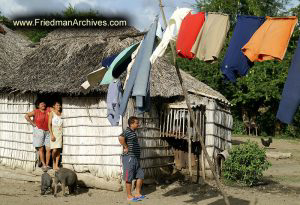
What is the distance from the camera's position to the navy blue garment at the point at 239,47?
6.49 meters

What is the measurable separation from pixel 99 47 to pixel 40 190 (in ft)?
12.6

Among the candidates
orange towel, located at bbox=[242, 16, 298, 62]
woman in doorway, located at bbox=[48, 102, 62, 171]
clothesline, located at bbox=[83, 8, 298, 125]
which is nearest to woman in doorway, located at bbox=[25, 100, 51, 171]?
woman in doorway, located at bbox=[48, 102, 62, 171]

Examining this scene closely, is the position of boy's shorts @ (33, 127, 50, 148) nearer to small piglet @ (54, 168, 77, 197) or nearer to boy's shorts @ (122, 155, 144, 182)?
small piglet @ (54, 168, 77, 197)

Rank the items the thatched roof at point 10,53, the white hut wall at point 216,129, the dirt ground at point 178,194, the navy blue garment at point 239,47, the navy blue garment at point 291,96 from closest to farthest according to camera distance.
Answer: the navy blue garment at point 291,96
the navy blue garment at point 239,47
the dirt ground at point 178,194
the white hut wall at point 216,129
the thatched roof at point 10,53

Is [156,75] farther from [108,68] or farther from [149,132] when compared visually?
[108,68]

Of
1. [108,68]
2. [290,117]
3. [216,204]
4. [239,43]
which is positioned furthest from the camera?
[216,204]

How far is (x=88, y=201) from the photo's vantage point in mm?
9438

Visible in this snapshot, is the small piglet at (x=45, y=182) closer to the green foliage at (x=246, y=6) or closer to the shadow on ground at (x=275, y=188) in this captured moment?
the shadow on ground at (x=275, y=188)

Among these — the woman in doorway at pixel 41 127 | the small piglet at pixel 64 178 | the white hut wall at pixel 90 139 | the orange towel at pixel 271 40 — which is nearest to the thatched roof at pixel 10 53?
the woman in doorway at pixel 41 127

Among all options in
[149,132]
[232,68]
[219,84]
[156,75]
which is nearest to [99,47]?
[156,75]

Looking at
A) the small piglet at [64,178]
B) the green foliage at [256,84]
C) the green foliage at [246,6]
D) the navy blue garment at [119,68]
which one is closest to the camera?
the navy blue garment at [119,68]

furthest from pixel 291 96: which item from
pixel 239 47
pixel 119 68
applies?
pixel 119 68

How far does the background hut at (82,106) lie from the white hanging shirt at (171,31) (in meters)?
3.33

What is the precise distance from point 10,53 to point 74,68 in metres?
4.58
